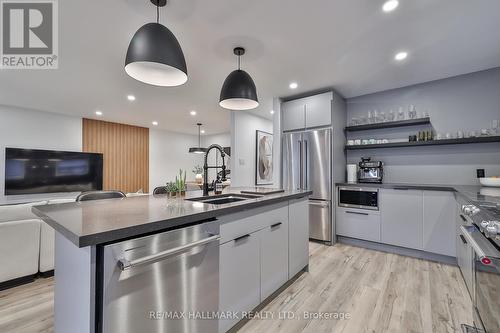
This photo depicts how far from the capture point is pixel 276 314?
1.79 m

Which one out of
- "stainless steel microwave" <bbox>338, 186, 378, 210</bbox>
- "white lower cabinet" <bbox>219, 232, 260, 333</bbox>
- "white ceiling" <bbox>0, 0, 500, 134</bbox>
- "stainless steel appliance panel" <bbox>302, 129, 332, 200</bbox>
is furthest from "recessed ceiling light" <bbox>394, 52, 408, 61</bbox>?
"white lower cabinet" <bbox>219, 232, 260, 333</bbox>

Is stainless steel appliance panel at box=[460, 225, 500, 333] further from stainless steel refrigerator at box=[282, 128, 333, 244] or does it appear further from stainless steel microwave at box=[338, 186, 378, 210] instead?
stainless steel refrigerator at box=[282, 128, 333, 244]

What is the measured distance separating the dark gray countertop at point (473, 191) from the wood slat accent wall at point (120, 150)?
5.74 m

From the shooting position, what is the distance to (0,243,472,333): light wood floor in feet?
5.46

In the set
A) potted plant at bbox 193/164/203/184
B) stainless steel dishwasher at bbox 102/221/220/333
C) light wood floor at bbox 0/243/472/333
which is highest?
potted plant at bbox 193/164/203/184

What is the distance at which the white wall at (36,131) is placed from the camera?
14.8ft

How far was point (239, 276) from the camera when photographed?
156 cm

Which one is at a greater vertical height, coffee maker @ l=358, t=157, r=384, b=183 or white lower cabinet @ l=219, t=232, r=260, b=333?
coffee maker @ l=358, t=157, r=384, b=183

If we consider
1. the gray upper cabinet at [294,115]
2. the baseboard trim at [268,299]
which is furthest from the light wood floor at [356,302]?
the gray upper cabinet at [294,115]

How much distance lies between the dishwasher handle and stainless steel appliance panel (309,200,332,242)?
8.68 feet

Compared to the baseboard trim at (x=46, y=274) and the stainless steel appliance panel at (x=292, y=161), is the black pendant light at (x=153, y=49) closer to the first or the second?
the baseboard trim at (x=46, y=274)

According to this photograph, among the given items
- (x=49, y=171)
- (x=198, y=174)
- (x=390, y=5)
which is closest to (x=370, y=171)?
(x=390, y=5)

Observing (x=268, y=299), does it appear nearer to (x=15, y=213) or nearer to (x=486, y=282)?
(x=486, y=282)

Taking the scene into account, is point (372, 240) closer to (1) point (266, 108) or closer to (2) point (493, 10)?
(2) point (493, 10)
